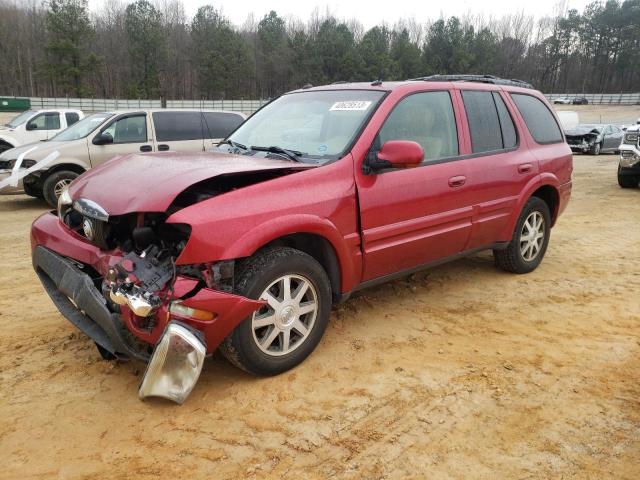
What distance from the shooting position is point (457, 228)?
4.19 m

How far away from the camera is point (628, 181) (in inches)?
461

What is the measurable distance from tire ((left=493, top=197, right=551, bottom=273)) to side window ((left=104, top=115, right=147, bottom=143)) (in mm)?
6670

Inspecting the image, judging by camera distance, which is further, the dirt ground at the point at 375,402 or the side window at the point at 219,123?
the side window at the point at 219,123

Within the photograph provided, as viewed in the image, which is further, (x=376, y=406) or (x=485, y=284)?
Answer: (x=485, y=284)

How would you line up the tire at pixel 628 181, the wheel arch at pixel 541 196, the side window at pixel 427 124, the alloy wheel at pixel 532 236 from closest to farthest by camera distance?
the side window at pixel 427 124 < the wheel arch at pixel 541 196 < the alloy wheel at pixel 532 236 < the tire at pixel 628 181

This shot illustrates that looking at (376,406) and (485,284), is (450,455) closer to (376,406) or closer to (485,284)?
(376,406)

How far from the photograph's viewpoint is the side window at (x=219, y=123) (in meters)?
9.70

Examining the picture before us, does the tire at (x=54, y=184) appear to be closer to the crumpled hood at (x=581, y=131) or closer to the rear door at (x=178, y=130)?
the rear door at (x=178, y=130)

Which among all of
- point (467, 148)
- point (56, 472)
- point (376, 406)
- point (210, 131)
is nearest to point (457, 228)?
point (467, 148)

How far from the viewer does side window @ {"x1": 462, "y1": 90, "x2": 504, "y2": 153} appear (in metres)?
4.31

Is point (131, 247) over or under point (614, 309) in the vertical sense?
over

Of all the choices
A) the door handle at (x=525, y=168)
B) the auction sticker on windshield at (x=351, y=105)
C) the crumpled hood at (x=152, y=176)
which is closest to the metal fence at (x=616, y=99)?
the door handle at (x=525, y=168)

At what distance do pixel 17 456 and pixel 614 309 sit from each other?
4.44m

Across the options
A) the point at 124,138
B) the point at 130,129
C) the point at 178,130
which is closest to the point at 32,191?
the point at 124,138
